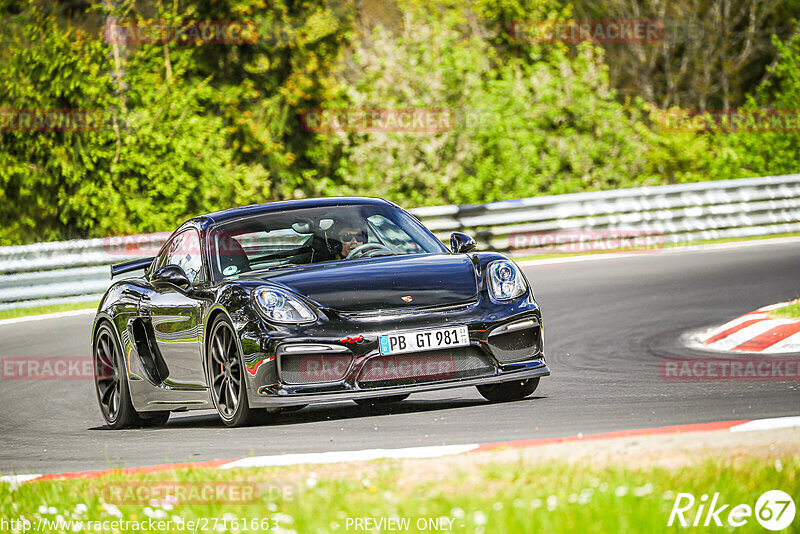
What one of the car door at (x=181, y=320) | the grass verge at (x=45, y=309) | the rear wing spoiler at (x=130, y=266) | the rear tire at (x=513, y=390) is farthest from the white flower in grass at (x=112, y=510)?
the grass verge at (x=45, y=309)

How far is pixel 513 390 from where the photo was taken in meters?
8.10

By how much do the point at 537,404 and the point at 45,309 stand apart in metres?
10.9

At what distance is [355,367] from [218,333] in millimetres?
980

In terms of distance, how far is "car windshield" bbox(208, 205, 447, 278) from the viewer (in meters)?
8.28

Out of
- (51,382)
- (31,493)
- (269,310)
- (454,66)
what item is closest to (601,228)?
(454,66)

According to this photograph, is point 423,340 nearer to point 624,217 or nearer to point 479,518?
point 479,518

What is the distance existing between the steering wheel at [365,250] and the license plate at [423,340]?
1.17 metres

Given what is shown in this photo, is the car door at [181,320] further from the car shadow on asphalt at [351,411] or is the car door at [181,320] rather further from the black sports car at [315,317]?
the car shadow on asphalt at [351,411]

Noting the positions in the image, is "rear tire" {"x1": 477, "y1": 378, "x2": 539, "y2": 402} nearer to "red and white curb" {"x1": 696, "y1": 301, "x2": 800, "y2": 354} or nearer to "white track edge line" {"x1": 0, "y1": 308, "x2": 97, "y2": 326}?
"red and white curb" {"x1": 696, "y1": 301, "x2": 800, "y2": 354}

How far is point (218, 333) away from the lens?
7715mm

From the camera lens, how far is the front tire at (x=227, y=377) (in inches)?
294

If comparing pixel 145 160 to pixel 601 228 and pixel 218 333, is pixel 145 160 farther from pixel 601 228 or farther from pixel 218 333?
pixel 218 333

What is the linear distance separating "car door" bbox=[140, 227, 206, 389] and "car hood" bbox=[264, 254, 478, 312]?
0.69 m

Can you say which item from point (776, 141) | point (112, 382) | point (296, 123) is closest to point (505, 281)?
point (112, 382)
